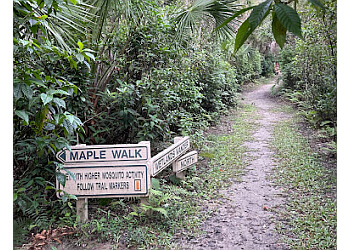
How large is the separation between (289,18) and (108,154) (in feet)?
9.19

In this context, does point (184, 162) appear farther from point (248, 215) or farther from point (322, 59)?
point (322, 59)

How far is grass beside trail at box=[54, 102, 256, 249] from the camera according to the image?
10.4 ft

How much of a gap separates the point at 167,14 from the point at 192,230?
3.70 metres

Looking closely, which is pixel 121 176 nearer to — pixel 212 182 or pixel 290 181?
pixel 212 182

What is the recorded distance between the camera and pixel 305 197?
4293 millimetres

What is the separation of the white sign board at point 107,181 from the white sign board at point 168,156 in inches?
8.1

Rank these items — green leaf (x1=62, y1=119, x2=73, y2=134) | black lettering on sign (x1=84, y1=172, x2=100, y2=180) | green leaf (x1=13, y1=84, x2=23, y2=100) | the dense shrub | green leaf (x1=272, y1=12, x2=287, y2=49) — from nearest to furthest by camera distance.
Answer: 1. green leaf (x1=272, y1=12, x2=287, y2=49)
2. green leaf (x1=13, y1=84, x2=23, y2=100)
3. green leaf (x1=62, y1=119, x2=73, y2=134)
4. the dense shrub
5. black lettering on sign (x1=84, y1=172, x2=100, y2=180)

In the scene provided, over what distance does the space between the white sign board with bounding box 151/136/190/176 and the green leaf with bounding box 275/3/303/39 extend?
109 inches

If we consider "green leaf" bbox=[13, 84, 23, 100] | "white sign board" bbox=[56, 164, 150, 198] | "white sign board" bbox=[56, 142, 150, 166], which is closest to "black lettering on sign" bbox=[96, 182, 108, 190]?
"white sign board" bbox=[56, 164, 150, 198]

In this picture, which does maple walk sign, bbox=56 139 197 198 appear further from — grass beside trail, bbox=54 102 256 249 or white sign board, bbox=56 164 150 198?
grass beside trail, bbox=54 102 256 249

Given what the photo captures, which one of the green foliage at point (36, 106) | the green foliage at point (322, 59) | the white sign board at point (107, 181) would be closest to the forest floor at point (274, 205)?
the white sign board at point (107, 181)

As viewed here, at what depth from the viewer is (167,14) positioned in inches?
213

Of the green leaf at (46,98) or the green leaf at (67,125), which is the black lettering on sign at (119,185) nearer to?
the green leaf at (67,125)

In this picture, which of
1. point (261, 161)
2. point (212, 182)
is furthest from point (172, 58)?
point (261, 161)
